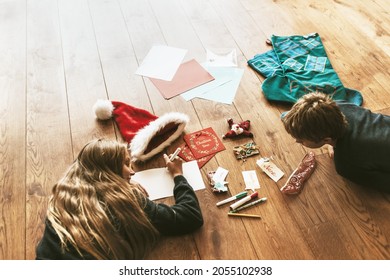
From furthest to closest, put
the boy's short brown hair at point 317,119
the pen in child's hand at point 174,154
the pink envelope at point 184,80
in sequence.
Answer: the pink envelope at point 184,80, the pen in child's hand at point 174,154, the boy's short brown hair at point 317,119

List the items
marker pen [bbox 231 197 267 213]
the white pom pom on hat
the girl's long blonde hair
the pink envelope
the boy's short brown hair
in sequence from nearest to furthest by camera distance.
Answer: the girl's long blonde hair → the boy's short brown hair → marker pen [bbox 231 197 267 213] → the white pom pom on hat → the pink envelope

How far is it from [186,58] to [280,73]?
1.80 ft

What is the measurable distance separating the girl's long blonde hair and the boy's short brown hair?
0.65m

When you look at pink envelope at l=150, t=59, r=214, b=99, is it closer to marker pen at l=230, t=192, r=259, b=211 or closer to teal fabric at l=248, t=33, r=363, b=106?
teal fabric at l=248, t=33, r=363, b=106

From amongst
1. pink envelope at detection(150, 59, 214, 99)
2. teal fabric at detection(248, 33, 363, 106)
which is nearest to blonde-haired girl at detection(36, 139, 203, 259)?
pink envelope at detection(150, 59, 214, 99)

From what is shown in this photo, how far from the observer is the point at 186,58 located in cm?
209

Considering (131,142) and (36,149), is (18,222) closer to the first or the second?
(36,149)

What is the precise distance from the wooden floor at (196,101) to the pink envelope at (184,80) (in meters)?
0.05

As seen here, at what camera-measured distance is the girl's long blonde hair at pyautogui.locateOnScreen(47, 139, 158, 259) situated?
3.61 feet

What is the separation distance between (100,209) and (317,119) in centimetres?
83

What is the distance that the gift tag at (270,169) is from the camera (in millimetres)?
1521

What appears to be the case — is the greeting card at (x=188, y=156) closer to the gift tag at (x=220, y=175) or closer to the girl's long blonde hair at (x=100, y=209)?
the gift tag at (x=220, y=175)

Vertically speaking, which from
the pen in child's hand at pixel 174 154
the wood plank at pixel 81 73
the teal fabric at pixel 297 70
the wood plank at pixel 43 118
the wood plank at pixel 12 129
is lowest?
the wood plank at pixel 12 129

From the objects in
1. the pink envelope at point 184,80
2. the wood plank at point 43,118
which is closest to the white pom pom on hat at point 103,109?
the wood plank at point 43,118
